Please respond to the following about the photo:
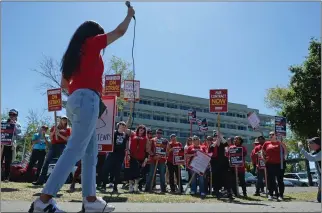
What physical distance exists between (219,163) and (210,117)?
8661 centimetres

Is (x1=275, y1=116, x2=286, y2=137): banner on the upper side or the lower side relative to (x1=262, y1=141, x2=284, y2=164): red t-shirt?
upper

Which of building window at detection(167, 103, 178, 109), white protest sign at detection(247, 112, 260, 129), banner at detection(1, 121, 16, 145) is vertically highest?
building window at detection(167, 103, 178, 109)

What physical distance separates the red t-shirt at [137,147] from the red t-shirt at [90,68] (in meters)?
7.03

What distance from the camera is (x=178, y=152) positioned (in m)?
12.4

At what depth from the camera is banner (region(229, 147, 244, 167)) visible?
11719 mm

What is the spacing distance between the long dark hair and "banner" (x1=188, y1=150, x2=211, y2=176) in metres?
7.02

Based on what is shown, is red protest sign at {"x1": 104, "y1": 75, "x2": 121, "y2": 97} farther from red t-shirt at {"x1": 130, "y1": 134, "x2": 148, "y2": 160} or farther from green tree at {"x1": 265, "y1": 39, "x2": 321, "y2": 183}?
green tree at {"x1": 265, "y1": 39, "x2": 321, "y2": 183}

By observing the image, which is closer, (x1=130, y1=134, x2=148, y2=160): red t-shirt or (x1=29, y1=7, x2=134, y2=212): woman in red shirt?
(x1=29, y1=7, x2=134, y2=212): woman in red shirt

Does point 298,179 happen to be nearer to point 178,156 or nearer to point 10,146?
point 178,156

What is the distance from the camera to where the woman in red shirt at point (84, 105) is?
3.80 metres

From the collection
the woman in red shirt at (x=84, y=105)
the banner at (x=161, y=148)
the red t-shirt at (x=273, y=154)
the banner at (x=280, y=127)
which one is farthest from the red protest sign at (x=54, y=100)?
the woman in red shirt at (x=84, y=105)

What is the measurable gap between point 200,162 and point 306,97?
1247 centimetres

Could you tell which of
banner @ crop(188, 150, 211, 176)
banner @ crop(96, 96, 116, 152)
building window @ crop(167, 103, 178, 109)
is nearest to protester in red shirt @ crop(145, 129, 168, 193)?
banner @ crop(188, 150, 211, 176)

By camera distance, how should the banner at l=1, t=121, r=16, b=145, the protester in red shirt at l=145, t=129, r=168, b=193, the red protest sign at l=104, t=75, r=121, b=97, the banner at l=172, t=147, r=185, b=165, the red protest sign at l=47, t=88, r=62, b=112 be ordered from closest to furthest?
the banner at l=1, t=121, r=16, b=145 → the red protest sign at l=104, t=75, r=121, b=97 → the red protest sign at l=47, t=88, r=62, b=112 → the protester in red shirt at l=145, t=129, r=168, b=193 → the banner at l=172, t=147, r=185, b=165
